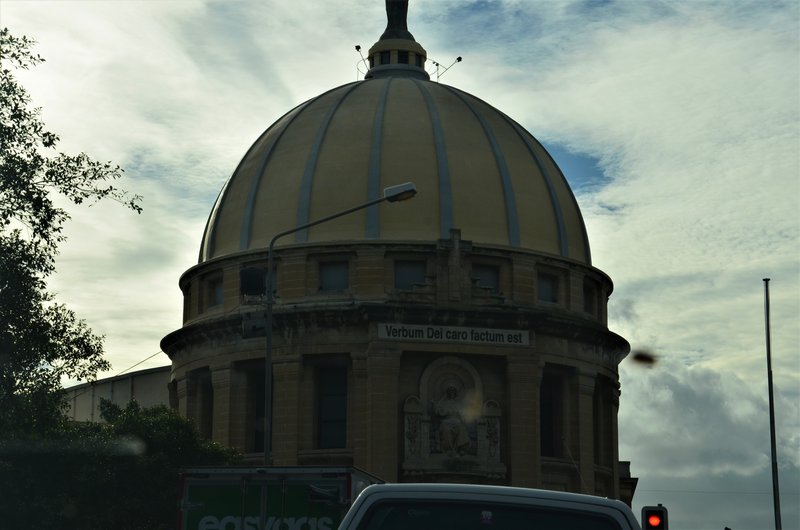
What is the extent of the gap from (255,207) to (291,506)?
43.7 meters

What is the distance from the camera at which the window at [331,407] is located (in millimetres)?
63125

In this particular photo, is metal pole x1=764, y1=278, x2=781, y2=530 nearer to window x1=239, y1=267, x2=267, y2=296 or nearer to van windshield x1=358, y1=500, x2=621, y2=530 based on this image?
window x1=239, y1=267, x2=267, y2=296

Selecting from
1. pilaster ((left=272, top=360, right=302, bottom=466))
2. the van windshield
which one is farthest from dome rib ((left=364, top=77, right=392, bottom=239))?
the van windshield

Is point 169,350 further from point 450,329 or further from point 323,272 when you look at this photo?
point 450,329

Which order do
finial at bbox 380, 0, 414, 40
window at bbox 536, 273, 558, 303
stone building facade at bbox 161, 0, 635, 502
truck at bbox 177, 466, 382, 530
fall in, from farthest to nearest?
finial at bbox 380, 0, 414, 40 < window at bbox 536, 273, 558, 303 < stone building facade at bbox 161, 0, 635, 502 < truck at bbox 177, 466, 382, 530

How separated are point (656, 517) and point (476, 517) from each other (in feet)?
53.8

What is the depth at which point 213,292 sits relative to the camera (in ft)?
222

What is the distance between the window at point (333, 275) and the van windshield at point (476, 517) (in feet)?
175

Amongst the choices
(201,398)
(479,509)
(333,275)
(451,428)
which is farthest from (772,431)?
(479,509)

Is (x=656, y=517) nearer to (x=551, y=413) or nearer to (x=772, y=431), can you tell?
(x=772, y=431)

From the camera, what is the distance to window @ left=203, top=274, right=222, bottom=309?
67250mm

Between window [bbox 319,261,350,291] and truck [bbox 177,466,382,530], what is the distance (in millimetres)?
40533

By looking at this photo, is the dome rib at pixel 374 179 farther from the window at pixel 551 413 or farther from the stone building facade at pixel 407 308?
the window at pixel 551 413

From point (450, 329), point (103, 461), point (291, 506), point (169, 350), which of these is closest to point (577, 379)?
point (450, 329)
